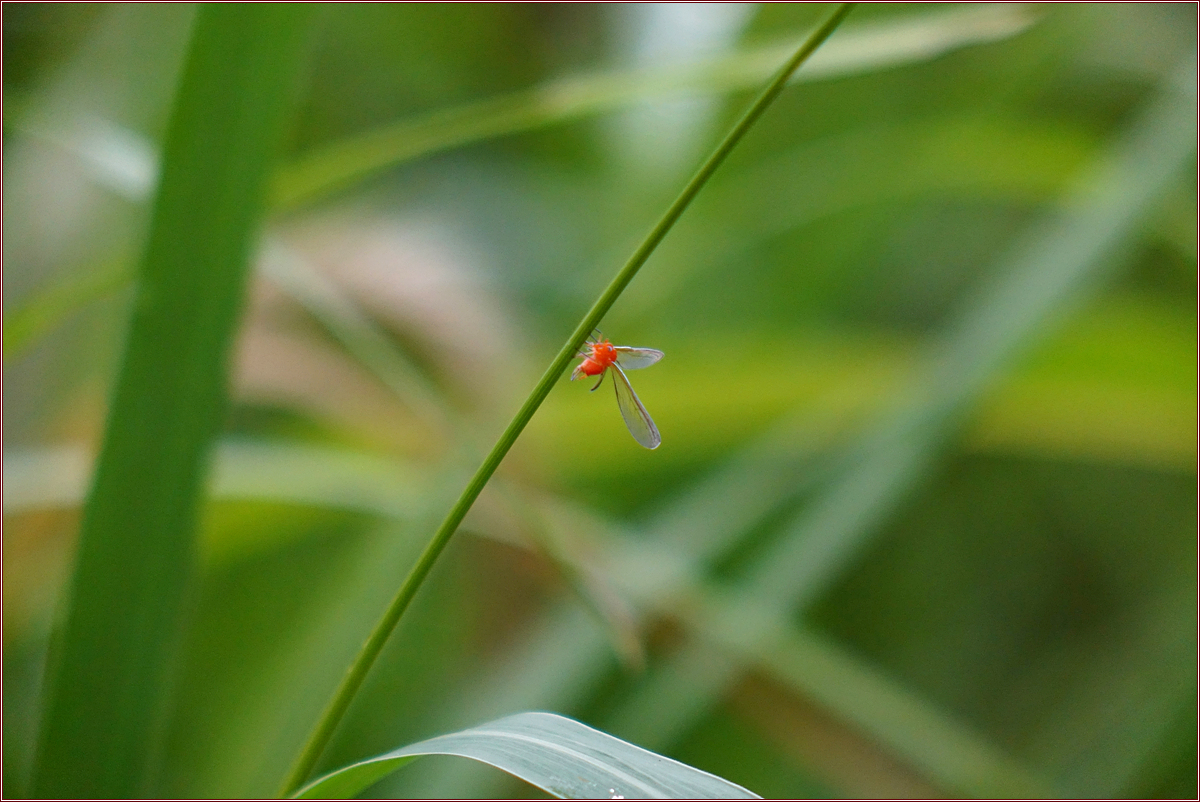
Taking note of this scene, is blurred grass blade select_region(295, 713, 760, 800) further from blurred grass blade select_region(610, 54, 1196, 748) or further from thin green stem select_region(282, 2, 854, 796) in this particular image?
blurred grass blade select_region(610, 54, 1196, 748)

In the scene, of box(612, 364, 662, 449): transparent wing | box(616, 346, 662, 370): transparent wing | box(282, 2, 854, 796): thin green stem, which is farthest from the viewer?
box(616, 346, 662, 370): transparent wing

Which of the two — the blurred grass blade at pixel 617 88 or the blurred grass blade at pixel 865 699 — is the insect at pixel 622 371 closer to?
the blurred grass blade at pixel 617 88

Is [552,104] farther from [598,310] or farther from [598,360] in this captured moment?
[598,310]

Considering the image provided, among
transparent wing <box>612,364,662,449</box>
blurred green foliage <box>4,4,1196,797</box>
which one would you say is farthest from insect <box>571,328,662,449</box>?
blurred green foliage <box>4,4,1196,797</box>

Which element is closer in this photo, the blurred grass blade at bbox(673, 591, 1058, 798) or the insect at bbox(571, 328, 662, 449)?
the insect at bbox(571, 328, 662, 449)

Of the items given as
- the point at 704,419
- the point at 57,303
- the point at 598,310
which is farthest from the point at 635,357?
the point at 704,419

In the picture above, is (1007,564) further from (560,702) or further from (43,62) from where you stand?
(43,62)

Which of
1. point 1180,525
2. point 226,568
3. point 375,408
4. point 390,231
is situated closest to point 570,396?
point 375,408
